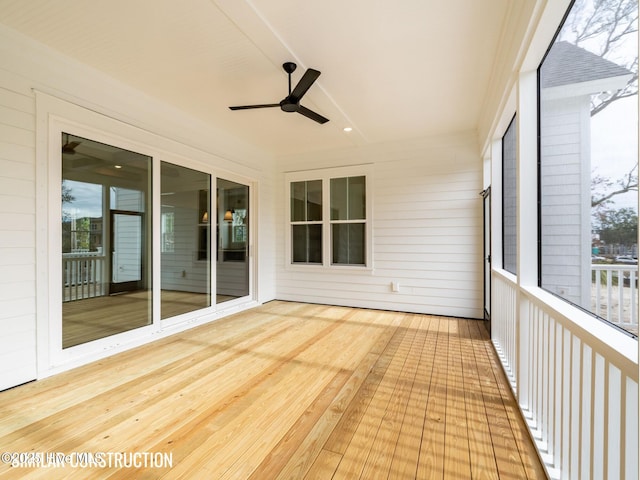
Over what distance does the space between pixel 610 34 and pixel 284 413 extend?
2.66m

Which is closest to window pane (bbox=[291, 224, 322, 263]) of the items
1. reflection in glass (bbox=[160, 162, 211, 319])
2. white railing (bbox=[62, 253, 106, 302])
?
reflection in glass (bbox=[160, 162, 211, 319])

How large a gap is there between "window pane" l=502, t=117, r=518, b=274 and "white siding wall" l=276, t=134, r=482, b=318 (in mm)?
1126

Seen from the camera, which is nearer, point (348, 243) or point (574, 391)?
point (574, 391)

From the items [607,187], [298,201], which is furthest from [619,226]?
[298,201]

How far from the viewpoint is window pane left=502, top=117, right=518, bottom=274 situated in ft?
9.57

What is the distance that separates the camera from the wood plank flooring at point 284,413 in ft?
5.32

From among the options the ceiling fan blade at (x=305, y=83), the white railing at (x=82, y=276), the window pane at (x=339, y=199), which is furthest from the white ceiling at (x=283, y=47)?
the white railing at (x=82, y=276)

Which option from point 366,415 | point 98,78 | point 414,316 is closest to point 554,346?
point 366,415

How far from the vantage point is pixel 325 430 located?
1909 millimetres

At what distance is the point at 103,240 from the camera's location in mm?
3133

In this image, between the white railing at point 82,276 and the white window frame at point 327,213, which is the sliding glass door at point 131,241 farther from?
the white window frame at point 327,213

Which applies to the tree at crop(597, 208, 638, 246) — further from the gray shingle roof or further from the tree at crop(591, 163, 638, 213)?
the gray shingle roof

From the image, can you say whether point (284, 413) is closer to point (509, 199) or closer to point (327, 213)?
point (509, 199)

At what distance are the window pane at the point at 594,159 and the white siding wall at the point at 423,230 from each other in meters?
2.71
